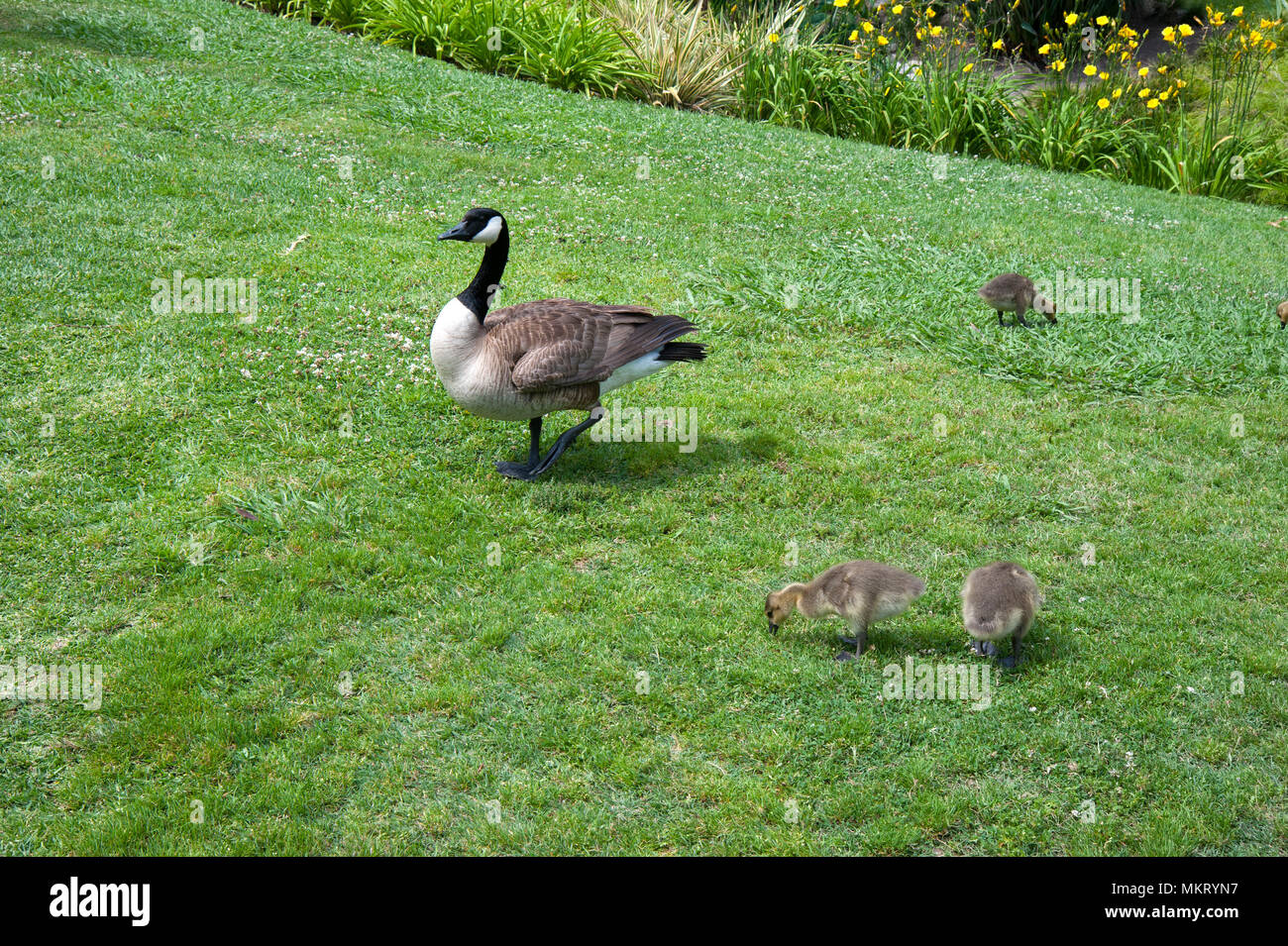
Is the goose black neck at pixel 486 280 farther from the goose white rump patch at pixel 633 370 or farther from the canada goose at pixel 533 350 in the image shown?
the goose white rump patch at pixel 633 370

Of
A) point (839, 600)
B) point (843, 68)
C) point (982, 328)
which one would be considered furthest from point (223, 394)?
point (843, 68)

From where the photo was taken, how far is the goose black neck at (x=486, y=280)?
706cm

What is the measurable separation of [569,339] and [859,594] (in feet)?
8.99

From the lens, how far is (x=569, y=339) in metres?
7.14

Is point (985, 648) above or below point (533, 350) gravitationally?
below

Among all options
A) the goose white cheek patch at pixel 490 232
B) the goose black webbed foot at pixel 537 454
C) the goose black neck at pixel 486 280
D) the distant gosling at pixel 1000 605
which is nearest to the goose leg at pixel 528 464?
the goose black webbed foot at pixel 537 454

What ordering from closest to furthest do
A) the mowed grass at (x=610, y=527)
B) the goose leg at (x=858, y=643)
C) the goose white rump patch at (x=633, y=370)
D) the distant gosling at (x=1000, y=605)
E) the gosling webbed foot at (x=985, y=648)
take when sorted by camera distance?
the mowed grass at (x=610, y=527)
the distant gosling at (x=1000, y=605)
the goose leg at (x=858, y=643)
the gosling webbed foot at (x=985, y=648)
the goose white rump patch at (x=633, y=370)

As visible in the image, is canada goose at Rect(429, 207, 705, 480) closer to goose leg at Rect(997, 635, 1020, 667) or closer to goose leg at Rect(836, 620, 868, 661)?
goose leg at Rect(836, 620, 868, 661)

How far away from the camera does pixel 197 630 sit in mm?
5816

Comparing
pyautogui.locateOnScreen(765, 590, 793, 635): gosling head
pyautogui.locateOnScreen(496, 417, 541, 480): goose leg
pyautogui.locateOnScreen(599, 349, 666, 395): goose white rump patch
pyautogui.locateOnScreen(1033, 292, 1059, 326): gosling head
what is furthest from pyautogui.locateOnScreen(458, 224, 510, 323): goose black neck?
pyautogui.locateOnScreen(1033, 292, 1059, 326): gosling head

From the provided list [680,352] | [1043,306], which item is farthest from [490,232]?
[1043,306]

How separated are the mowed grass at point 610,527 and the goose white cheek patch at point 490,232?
1.61m

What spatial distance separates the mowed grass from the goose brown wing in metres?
0.88

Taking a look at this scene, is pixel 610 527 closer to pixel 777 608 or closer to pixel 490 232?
pixel 777 608
